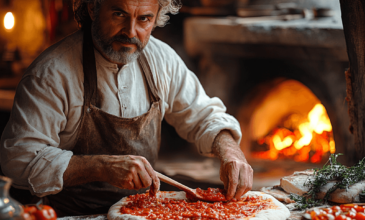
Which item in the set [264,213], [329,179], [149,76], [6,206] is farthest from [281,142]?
[6,206]

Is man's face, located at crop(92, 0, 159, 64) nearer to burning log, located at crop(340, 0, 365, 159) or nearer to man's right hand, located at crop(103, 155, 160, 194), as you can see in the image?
man's right hand, located at crop(103, 155, 160, 194)

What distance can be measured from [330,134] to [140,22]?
141 inches

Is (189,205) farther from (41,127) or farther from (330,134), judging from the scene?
(330,134)

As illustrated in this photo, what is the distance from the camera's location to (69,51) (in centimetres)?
218

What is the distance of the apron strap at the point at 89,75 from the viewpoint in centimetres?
215

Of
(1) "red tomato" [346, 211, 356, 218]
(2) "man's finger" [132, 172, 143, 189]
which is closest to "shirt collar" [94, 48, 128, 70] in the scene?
(2) "man's finger" [132, 172, 143, 189]

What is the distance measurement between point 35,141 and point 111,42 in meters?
0.71

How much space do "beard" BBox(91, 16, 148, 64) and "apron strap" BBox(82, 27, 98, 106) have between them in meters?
0.07

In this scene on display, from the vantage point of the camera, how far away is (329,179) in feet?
7.14

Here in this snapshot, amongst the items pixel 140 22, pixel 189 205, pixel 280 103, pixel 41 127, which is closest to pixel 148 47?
pixel 140 22

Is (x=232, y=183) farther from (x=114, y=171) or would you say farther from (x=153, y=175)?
(x=114, y=171)

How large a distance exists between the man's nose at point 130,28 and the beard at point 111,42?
0.10 ft

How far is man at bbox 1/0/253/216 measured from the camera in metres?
1.91

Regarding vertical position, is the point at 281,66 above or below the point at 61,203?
above
